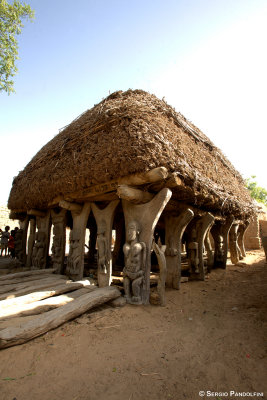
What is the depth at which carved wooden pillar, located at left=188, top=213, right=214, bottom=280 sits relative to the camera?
19.6ft

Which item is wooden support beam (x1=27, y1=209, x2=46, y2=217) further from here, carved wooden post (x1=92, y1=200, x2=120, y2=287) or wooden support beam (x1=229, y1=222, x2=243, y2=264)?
wooden support beam (x1=229, y1=222, x2=243, y2=264)

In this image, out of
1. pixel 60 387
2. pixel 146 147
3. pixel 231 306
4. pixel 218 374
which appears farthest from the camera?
pixel 231 306

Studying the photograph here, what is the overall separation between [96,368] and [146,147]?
10.0 ft


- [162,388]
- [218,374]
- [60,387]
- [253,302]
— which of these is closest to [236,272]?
[253,302]

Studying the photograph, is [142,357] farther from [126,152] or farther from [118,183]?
[126,152]

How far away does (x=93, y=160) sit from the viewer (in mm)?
4312

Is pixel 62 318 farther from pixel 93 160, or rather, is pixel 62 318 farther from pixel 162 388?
pixel 93 160

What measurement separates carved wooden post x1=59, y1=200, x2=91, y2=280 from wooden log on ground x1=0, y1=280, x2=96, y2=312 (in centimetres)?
76

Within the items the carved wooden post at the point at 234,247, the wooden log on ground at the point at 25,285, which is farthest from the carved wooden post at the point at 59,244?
the carved wooden post at the point at 234,247

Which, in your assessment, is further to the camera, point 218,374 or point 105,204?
point 105,204

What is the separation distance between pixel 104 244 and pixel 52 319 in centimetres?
193

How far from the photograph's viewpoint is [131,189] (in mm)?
3777

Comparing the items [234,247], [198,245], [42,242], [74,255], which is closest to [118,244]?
[42,242]

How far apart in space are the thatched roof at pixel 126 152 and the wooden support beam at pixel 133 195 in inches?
11.8
